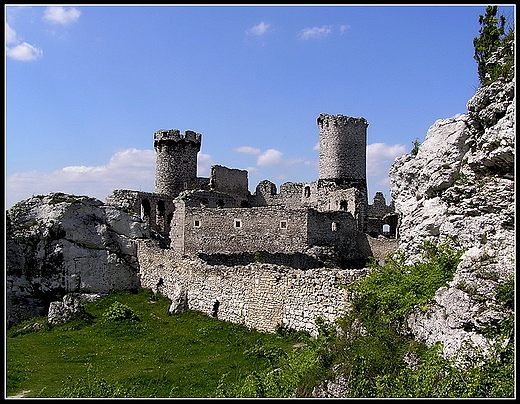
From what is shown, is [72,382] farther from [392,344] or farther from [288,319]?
[392,344]

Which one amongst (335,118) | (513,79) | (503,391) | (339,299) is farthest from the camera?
(335,118)

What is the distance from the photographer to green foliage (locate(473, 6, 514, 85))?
10.3 meters

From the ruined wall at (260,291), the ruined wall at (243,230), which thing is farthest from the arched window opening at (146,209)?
the ruined wall at (260,291)

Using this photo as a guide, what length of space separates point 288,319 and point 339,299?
2.15m

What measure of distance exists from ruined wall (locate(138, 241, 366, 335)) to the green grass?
47cm

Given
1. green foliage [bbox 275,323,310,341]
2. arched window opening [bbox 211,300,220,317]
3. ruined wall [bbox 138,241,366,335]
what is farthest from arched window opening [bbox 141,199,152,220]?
green foliage [bbox 275,323,310,341]

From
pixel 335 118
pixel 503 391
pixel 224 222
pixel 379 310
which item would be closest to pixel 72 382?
pixel 379 310

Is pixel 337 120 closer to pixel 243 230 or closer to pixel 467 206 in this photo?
pixel 243 230

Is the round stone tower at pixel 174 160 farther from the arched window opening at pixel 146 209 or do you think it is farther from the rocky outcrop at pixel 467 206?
the rocky outcrop at pixel 467 206

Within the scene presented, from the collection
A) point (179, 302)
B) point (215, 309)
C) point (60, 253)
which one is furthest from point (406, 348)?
point (60, 253)

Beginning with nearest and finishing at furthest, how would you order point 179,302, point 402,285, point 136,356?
1. point 402,285
2. point 136,356
3. point 179,302

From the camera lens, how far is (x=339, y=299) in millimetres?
12914

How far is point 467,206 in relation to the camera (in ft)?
34.6

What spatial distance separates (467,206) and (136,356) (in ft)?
29.7
